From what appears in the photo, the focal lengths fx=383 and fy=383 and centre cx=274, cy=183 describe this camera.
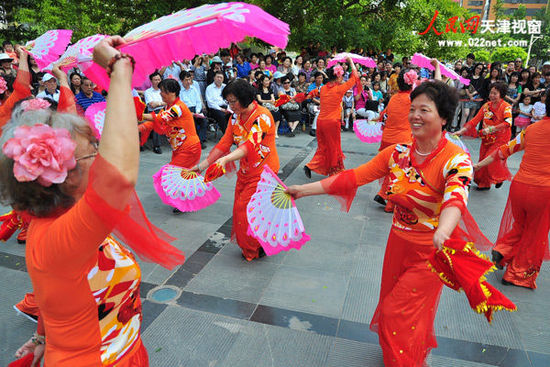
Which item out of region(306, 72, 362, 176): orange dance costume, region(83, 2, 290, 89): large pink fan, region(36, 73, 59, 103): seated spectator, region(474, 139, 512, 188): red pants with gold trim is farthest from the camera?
region(36, 73, 59, 103): seated spectator

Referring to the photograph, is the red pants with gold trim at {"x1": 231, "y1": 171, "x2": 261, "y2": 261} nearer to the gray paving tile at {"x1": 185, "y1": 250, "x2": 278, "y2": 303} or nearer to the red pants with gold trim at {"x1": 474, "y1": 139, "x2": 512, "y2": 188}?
the gray paving tile at {"x1": 185, "y1": 250, "x2": 278, "y2": 303}

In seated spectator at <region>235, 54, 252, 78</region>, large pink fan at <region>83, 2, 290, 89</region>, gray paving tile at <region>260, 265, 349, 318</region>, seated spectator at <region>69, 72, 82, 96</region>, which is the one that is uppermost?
large pink fan at <region>83, 2, 290, 89</region>

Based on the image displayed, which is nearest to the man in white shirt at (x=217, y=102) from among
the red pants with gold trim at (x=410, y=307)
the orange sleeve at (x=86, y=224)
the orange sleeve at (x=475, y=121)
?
the orange sleeve at (x=475, y=121)

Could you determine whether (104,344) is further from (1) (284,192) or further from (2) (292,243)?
(2) (292,243)

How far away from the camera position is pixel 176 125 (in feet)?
17.2

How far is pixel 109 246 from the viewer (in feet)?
4.75

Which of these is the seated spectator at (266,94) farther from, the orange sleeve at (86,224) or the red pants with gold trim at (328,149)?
A: the orange sleeve at (86,224)

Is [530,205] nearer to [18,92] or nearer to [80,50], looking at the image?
[80,50]

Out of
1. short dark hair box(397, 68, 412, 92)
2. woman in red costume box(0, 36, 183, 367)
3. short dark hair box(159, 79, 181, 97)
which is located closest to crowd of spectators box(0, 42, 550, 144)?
short dark hair box(159, 79, 181, 97)

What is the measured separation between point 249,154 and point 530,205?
2.83 m

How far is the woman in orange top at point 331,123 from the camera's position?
263 inches

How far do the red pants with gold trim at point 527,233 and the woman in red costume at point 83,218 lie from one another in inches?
146

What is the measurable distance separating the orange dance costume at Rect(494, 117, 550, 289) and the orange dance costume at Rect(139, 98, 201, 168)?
3.75 m

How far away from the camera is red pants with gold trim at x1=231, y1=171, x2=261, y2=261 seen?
4.21 metres
